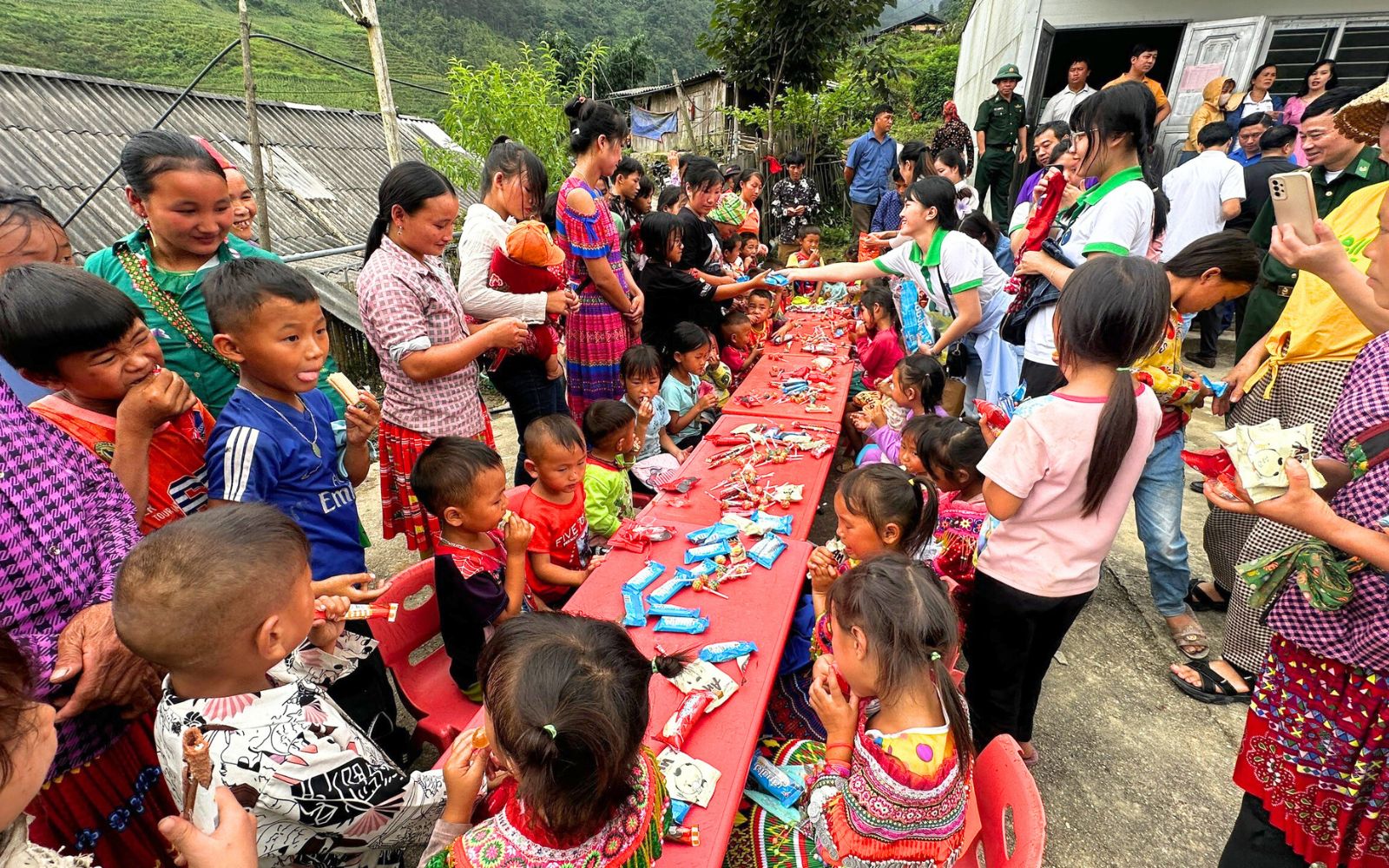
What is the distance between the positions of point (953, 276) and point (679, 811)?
3.45 meters

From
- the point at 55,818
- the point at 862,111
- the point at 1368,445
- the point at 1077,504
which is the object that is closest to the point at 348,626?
the point at 55,818

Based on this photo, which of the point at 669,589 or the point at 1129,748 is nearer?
the point at 669,589

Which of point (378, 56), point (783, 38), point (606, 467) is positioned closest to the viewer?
point (606, 467)

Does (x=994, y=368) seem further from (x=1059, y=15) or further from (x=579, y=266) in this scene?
(x=1059, y=15)

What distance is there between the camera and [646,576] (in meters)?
2.23

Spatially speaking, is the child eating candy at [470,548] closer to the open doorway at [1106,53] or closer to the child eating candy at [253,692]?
the child eating candy at [253,692]

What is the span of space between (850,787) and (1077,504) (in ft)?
3.60

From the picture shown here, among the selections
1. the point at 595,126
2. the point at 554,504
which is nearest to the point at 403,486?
the point at 554,504

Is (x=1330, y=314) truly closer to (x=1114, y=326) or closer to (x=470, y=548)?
(x=1114, y=326)

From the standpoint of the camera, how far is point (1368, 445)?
1477 millimetres

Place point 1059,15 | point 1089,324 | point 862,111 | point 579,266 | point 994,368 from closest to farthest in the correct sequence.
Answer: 1. point 1089,324
2. point 579,266
3. point 994,368
4. point 1059,15
5. point 862,111

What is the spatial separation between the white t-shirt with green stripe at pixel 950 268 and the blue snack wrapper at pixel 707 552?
98.8 inches

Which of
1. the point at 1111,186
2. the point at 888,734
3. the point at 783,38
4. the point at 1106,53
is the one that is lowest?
the point at 888,734

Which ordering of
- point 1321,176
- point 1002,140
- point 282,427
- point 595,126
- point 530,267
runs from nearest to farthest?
1. point 282,427
2. point 530,267
3. point 595,126
4. point 1321,176
5. point 1002,140
